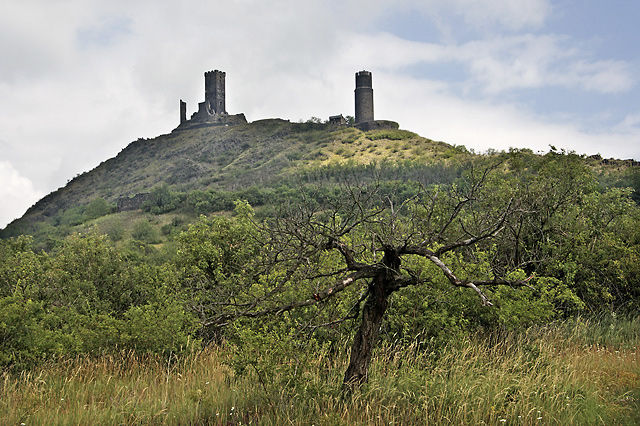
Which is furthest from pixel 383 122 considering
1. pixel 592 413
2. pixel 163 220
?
pixel 592 413

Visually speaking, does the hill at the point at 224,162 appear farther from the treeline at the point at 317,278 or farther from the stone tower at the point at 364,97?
the treeline at the point at 317,278

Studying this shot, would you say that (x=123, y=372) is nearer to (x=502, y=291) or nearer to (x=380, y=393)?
(x=380, y=393)

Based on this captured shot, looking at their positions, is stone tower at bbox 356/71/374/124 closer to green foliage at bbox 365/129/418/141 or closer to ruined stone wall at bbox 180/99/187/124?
green foliage at bbox 365/129/418/141

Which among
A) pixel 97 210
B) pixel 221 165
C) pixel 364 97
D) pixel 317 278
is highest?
pixel 364 97

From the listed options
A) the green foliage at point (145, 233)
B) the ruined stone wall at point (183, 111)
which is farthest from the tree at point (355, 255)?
the ruined stone wall at point (183, 111)

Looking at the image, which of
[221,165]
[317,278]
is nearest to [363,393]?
[317,278]

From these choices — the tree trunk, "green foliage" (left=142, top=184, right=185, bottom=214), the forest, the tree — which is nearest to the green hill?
"green foliage" (left=142, top=184, right=185, bottom=214)

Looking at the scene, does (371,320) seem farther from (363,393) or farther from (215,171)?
(215,171)

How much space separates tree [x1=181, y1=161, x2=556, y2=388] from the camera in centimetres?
430

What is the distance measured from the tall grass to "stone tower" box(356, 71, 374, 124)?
9377 centimetres

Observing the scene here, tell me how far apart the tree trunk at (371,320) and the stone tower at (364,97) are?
95.1 metres

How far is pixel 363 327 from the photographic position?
14.5ft

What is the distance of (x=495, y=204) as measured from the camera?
11.1 metres

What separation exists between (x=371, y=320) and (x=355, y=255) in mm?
1131
